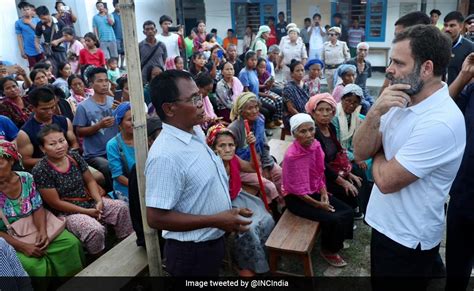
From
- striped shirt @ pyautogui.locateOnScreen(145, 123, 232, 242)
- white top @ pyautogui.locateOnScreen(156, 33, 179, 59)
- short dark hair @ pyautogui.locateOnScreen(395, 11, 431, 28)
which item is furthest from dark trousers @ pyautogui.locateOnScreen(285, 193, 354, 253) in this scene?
white top @ pyautogui.locateOnScreen(156, 33, 179, 59)

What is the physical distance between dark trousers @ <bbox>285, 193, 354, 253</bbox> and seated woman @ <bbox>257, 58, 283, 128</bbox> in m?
A: 3.83

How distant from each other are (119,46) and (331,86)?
5820 millimetres

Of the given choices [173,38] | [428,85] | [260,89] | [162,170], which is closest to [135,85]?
[162,170]

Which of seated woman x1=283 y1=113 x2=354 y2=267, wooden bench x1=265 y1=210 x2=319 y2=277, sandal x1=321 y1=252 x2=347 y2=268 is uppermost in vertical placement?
seated woman x1=283 y1=113 x2=354 y2=267

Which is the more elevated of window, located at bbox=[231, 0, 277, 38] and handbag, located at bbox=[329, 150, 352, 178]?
window, located at bbox=[231, 0, 277, 38]

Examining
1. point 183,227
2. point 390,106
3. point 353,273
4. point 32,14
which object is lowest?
point 353,273


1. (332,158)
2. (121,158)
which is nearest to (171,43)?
(121,158)

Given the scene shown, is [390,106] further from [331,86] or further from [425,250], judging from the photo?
[331,86]

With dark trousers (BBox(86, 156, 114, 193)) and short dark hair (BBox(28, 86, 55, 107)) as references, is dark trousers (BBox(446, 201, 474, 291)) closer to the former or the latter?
dark trousers (BBox(86, 156, 114, 193))

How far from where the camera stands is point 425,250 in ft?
6.07

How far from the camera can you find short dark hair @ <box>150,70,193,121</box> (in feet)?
6.25

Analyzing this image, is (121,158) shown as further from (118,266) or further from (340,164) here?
(340,164)

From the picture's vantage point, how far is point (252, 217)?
3.37 metres

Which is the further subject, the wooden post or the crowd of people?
the wooden post
